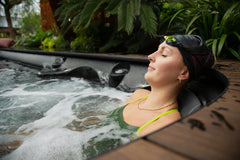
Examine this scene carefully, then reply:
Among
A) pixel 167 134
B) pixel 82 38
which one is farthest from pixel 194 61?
pixel 82 38

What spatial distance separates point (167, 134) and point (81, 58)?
3.64 metres

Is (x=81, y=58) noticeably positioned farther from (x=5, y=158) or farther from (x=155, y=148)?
(x=155, y=148)

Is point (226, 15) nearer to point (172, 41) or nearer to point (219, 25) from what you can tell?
point (219, 25)

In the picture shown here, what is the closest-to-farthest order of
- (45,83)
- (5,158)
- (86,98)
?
(5,158)
(86,98)
(45,83)

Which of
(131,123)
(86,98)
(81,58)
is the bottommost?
(86,98)

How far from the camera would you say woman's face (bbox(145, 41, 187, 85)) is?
1.42 m

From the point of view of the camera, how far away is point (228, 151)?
563mm

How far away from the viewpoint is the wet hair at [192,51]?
56.9 inches

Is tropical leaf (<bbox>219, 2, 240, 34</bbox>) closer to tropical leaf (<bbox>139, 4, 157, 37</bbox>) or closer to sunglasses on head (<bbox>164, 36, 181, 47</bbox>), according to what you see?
tropical leaf (<bbox>139, 4, 157, 37</bbox>)

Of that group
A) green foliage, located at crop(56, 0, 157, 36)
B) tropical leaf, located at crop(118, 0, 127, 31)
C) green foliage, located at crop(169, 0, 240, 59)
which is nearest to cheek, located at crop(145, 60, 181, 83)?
green foliage, located at crop(169, 0, 240, 59)

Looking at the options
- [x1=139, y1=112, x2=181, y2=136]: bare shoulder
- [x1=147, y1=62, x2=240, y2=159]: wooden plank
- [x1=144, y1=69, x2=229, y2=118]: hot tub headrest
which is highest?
[x1=147, y1=62, x2=240, y2=159]: wooden plank

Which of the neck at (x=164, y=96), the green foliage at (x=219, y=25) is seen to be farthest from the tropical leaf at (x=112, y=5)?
the neck at (x=164, y=96)

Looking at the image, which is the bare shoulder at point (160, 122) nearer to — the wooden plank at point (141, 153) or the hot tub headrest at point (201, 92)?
the hot tub headrest at point (201, 92)

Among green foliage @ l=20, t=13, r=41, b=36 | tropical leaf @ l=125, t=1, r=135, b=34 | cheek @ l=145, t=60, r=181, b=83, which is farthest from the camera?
green foliage @ l=20, t=13, r=41, b=36
